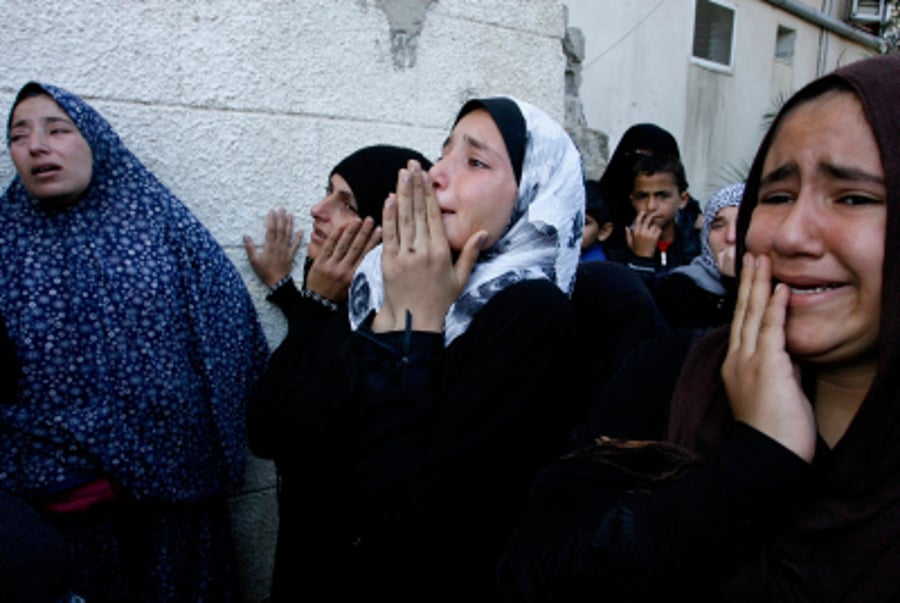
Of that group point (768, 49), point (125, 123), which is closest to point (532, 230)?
point (125, 123)

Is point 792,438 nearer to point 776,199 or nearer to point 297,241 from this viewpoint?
point 776,199

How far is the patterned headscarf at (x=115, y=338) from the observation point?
1950 millimetres

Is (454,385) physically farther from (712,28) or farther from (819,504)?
(712,28)

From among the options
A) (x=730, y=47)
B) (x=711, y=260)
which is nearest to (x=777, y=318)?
(x=711, y=260)

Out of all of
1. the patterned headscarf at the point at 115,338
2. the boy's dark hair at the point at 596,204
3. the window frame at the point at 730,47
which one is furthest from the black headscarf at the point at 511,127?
the window frame at the point at 730,47

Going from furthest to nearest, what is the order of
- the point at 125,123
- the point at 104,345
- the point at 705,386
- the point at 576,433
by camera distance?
the point at 125,123 → the point at 104,345 → the point at 576,433 → the point at 705,386

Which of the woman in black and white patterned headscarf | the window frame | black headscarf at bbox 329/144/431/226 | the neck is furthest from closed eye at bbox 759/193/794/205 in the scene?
the window frame

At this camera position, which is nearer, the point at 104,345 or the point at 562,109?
the point at 104,345

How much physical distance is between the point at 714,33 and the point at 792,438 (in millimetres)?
7925

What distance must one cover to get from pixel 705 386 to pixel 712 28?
7766mm

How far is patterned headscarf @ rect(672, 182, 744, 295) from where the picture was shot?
275 cm

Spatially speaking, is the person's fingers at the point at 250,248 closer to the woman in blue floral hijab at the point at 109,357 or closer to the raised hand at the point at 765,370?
the woman in blue floral hijab at the point at 109,357

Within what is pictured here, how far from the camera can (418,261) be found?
1.41 m

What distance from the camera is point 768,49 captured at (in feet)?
26.4
